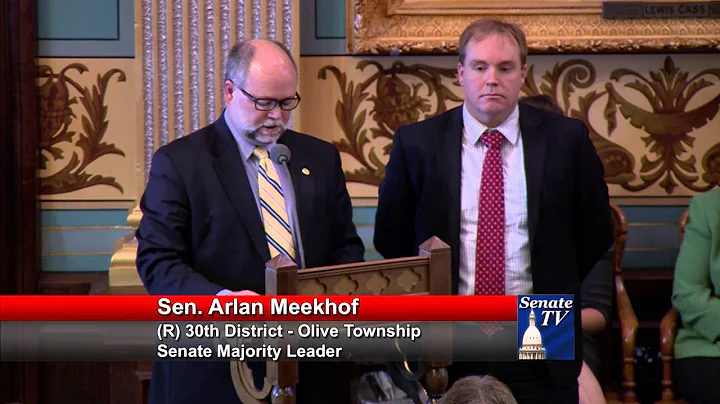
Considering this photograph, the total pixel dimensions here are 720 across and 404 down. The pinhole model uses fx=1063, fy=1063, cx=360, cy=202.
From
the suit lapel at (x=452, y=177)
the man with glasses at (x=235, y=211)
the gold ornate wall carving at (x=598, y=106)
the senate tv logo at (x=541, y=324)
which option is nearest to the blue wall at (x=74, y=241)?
the gold ornate wall carving at (x=598, y=106)

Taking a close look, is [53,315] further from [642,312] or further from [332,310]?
[642,312]

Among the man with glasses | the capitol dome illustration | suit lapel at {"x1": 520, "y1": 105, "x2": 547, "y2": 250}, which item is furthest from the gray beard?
the capitol dome illustration

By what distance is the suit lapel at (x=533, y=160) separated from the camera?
314 cm

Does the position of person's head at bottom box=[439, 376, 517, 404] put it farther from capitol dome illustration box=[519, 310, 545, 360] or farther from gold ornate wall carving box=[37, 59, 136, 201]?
gold ornate wall carving box=[37, 59, 136, 201]

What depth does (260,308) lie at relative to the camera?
249 cm

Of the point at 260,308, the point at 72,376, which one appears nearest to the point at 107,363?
the point at 72,376

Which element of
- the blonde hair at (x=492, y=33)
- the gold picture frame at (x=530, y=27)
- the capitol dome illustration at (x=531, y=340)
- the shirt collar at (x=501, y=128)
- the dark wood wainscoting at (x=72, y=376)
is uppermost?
the gold picture frame at (x=530, y=27)

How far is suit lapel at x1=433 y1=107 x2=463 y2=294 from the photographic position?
315cm

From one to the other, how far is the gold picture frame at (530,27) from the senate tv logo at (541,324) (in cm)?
205

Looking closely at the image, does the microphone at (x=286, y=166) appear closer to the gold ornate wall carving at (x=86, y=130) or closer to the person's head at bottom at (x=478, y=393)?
the person's head at bottom at (x=478, y=393)

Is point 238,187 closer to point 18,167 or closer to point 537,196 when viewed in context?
point 537,196

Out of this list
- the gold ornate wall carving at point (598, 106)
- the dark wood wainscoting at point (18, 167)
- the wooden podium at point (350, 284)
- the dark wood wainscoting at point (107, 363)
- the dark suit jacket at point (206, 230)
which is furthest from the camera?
the gold ornate wall carving at point (598, 106)

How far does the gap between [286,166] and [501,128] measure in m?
0.68

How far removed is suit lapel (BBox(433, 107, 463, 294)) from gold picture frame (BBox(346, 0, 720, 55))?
4.65 feet
